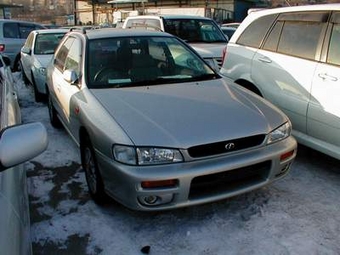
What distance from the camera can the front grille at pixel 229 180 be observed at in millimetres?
3016

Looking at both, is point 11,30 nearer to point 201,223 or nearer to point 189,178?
point 201,223

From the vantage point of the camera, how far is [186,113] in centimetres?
332

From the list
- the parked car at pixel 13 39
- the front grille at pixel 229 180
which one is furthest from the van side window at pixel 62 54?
the parked car at pixel 13 39

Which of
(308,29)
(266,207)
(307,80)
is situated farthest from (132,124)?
(308,29)

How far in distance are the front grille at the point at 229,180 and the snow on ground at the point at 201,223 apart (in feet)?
1.08

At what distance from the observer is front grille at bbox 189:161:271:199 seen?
3.02m

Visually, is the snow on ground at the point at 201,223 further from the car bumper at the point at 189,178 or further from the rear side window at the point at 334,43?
the rear side window at the point at 334,43

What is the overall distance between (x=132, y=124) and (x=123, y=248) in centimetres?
96

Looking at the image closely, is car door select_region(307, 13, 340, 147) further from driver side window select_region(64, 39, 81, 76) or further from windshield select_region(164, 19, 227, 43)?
windshield select_region(164, 19, 227, 43)

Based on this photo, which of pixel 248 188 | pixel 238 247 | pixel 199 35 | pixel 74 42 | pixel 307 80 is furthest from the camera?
pixel 199 35

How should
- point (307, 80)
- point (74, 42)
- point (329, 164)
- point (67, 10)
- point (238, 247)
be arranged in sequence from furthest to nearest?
point (67, 10), point (74, 42), point (329, 164), point (307, 80), point (238, 247)

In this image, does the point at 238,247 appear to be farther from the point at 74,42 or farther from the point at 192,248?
the point at 74,42

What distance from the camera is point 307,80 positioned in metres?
4.17

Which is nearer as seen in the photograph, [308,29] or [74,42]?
[308,29]
